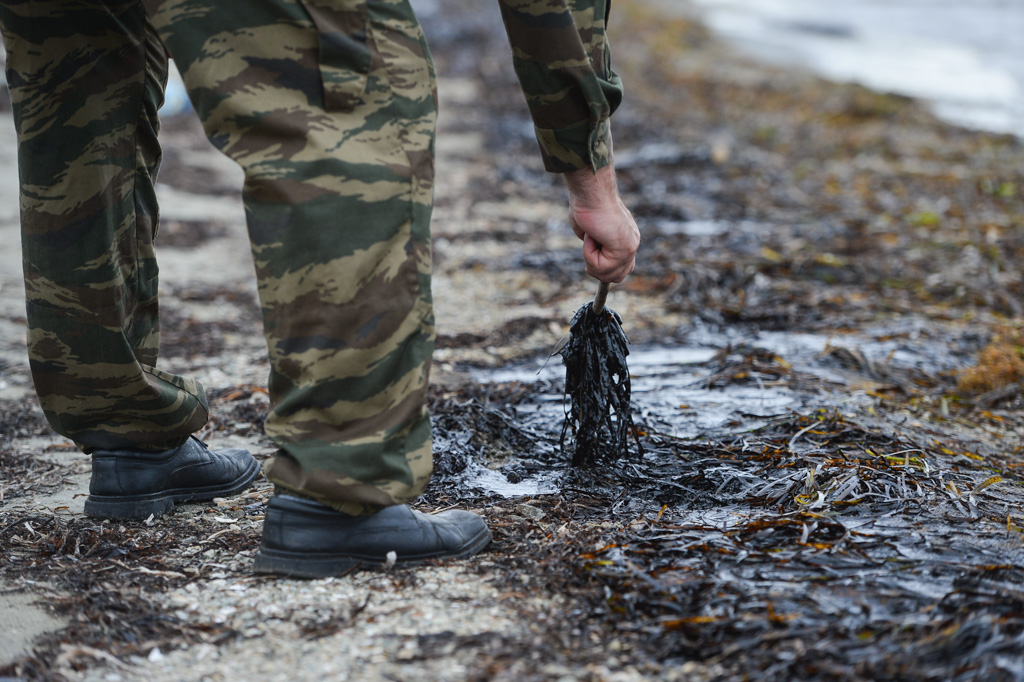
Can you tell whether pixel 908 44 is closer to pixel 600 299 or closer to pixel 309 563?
pixel 600 299

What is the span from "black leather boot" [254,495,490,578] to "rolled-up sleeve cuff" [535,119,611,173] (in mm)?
785

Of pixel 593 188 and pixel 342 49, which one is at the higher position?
pixel 342 49

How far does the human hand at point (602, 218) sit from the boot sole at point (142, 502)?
1106 mm

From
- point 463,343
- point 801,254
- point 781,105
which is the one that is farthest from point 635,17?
point 463,343

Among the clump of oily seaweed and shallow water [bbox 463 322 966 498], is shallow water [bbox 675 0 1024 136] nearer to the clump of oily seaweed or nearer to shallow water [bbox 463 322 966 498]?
shallow water [bbox 463 322 966 498]

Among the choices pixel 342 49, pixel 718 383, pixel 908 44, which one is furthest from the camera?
pixel 908 44

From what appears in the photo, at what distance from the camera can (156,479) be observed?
2098mm

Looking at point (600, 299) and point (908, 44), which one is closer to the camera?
point (600, 299)

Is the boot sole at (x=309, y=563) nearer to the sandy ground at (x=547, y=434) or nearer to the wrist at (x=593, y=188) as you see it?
the sandy ground at (x=547, y=434)

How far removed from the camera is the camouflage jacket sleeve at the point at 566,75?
5.73 feet

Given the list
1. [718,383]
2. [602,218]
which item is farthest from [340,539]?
[718,383]

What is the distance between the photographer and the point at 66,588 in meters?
1.74

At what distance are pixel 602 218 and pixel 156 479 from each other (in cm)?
121

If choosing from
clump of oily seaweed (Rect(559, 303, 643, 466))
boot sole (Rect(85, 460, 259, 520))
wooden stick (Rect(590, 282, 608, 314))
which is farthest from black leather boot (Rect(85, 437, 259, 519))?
wooden stick (Rect(590, 282, 608, 314))
